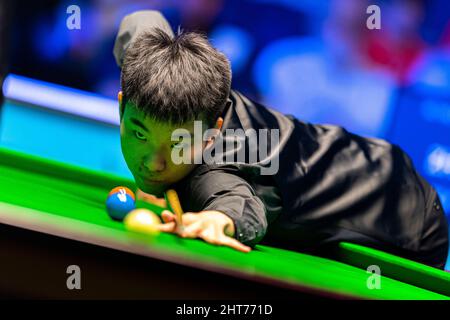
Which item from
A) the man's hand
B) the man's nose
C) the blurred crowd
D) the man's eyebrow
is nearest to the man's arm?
the man's hand

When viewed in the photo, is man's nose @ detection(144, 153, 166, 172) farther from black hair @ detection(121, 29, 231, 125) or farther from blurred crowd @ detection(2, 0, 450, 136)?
blurred crowd @ detection(2, 0, 450, 136)

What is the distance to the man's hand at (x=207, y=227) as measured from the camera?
5.97ft

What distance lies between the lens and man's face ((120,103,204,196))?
206 centimetres

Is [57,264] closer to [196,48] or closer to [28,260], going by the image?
[28,260]

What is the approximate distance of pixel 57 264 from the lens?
64.9 inches

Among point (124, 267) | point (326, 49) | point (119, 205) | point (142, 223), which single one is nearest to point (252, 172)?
point (119, 205)

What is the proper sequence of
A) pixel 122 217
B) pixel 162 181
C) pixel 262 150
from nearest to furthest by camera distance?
pixel 122 217 < pixel 162 181 < pixel 262 150

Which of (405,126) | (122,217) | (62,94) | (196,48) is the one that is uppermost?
(62,94)

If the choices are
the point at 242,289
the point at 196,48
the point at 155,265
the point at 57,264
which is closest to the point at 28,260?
the point at 57,264

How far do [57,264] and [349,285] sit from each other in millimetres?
657

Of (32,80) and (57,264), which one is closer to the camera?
(57,264)

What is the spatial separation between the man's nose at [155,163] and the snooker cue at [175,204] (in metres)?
0.08

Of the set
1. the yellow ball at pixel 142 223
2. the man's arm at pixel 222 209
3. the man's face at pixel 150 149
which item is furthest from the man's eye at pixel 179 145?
the yellow ball at pixel 142 223

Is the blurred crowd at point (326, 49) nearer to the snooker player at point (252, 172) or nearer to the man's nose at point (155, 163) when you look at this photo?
the snooker player at point (252, 172)
